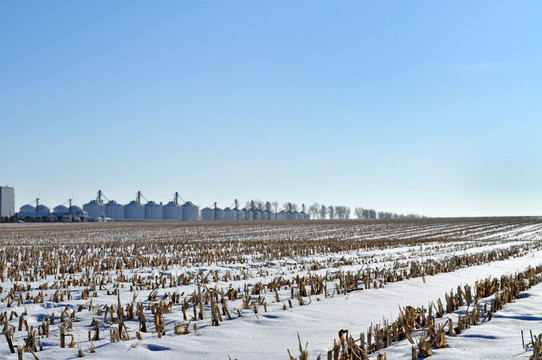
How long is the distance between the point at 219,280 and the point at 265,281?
3.84 feet

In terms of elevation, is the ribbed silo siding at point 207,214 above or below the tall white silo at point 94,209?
below

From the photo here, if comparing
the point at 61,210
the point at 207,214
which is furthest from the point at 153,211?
the point at 207,214

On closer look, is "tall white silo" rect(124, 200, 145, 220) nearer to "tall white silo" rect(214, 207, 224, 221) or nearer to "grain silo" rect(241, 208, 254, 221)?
"tall white silo" rect(214, 207, 224, 221)

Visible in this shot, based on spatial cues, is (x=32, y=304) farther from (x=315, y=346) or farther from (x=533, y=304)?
(x=533, y=304)

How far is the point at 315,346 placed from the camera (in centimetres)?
534

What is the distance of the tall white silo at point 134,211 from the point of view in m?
148

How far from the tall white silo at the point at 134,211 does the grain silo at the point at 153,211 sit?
4.48 feet

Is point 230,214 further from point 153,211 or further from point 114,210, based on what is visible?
point 114,210

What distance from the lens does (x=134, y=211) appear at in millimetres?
149500

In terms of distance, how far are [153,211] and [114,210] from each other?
11915 mm

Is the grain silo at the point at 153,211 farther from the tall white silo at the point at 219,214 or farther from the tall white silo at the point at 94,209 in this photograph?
the tall white silo at the point at 219,214

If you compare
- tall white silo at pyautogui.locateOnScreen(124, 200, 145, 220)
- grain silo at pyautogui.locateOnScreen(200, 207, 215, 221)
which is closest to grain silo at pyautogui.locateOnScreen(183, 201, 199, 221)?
tall white silo at pyautogui.locateOnScreen(124, 200, 145, 220)

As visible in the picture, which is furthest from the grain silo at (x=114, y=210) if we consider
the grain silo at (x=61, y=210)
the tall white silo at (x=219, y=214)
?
the tall white silo at (x=219, y=214)

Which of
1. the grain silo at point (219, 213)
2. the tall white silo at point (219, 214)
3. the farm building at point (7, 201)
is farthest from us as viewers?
the tall white silo at point (219, 214)
